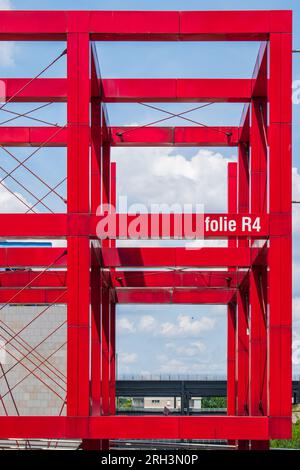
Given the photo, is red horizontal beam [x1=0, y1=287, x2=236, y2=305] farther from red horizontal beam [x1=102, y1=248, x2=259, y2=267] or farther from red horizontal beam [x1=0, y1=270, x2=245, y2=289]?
red horizontal beam [x1=102, y1=248, x2=259, y2=267]

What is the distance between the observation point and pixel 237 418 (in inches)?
855

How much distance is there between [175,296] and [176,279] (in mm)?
4132

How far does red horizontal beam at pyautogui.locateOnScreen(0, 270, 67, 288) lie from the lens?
31.3 meters

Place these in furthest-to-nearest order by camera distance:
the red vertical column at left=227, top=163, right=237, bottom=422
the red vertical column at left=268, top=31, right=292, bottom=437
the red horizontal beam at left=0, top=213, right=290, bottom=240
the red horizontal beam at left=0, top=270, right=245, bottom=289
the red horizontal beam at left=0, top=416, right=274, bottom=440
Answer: the red vertical column at left=227, top=163, right=237, bottom=422
the red horizontal beam at left=0, top=270, right=245, bottom=289
the red horizontal beam at left=0, top=213, right=290, bottom=240
the red vertical column at left=268, top=31, right=292, bottom=437
the red horizontal beam at left=0, top=416, right=274, bottom=440

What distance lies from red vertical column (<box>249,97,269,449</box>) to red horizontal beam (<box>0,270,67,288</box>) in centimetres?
691

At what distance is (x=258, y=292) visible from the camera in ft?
88.9

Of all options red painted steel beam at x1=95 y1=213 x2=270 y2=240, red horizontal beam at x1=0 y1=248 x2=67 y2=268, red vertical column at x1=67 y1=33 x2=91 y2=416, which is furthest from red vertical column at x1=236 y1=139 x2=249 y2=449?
red vertical column at x1=67 y1=33 x2=91 y2=416

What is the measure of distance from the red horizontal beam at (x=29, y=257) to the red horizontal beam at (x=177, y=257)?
9.78ft

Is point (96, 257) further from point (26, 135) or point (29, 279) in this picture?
point (26, 135)

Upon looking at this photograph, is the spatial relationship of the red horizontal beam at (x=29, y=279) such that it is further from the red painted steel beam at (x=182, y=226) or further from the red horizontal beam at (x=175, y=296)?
the red painted steel beam at (x=182, y=226)

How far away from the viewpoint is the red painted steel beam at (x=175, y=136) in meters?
31.9

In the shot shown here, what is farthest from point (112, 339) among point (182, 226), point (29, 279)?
point (182, 226)
